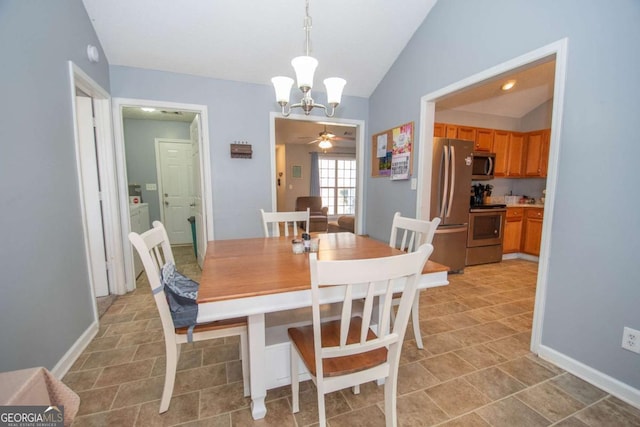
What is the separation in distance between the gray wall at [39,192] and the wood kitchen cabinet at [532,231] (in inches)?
212

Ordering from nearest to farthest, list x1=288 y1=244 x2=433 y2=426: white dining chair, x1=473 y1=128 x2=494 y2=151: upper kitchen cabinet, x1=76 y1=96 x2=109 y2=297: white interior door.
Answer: x1=288 y1=244 x2=433 y2=426: white dining chair
x1=76 y1=96 x2=109 y2=297: white interior door
x1=473 y1=128 x2=494 y2=151: upper kitchen cabinet

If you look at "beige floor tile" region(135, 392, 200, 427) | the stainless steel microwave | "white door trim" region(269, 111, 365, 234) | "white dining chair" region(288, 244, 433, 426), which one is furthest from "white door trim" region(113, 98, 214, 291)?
the stainless steel microwave

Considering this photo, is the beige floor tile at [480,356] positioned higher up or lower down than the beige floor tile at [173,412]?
higher up

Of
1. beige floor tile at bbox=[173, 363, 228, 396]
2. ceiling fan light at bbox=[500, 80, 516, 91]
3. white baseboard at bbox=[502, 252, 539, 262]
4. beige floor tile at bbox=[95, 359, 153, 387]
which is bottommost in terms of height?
beige floor tile at bbox=[173, 363, 228, 396]

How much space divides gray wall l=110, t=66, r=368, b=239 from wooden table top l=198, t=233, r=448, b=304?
53.6 inches

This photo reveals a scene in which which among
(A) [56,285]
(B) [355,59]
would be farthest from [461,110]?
(A) [56,285]

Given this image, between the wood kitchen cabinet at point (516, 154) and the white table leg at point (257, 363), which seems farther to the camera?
the wood kitchen cabinet at point (516, 154)

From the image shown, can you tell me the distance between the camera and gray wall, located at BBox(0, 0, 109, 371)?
1.36 m

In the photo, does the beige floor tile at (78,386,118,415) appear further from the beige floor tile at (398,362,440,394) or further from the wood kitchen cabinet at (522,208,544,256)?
the wood kitchen cabinet at (522,208,544,256)

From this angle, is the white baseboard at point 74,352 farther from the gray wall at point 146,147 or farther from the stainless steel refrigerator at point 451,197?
the stainless steel refrigerator at point 451,197

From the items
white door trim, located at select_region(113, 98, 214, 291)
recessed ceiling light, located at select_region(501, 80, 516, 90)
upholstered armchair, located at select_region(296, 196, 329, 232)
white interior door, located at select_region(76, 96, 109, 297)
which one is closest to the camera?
white interior door, located at select_region(76, 96, 109, 297)

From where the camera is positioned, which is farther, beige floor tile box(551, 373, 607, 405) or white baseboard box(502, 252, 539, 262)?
white baseboard box(502, 252, 539, 262)

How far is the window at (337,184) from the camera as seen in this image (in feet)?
28.6

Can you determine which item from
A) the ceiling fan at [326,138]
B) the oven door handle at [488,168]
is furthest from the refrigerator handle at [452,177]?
the ceiling fan at [326,138]
